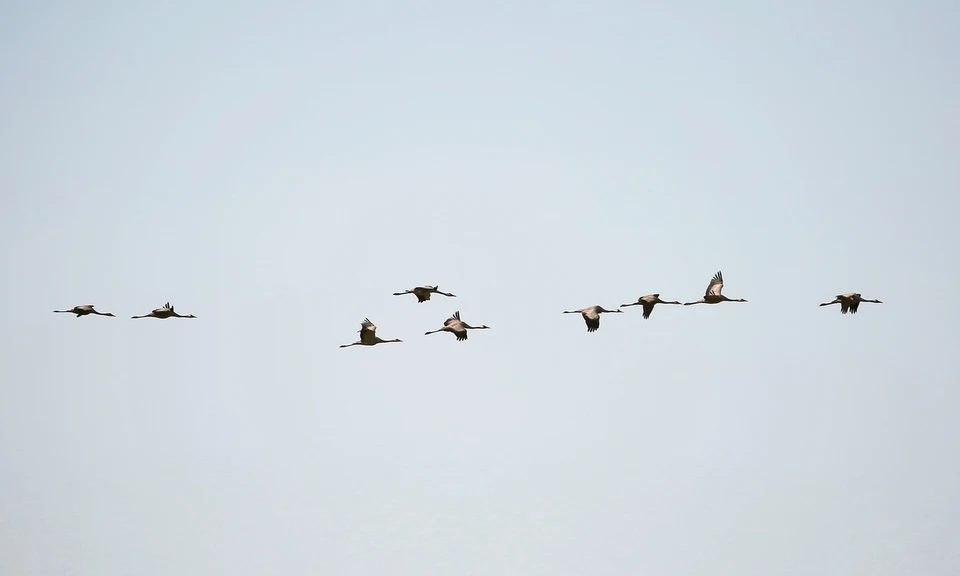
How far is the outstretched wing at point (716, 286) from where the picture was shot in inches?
2793

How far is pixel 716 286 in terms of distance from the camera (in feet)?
235

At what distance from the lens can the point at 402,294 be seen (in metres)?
70.1

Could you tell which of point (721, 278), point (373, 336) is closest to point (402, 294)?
point (373, 336)

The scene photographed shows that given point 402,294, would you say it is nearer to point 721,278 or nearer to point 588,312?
point 588,312

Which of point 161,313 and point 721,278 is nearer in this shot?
point 161,313

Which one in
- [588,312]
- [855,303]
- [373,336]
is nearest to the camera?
[588,312]

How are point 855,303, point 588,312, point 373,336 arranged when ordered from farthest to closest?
point 373,336 < point 855,303 < point 588,312

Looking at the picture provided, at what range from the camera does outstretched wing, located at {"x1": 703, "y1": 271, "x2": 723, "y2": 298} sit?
70938 mm

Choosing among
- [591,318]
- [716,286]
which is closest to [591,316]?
[591,318]

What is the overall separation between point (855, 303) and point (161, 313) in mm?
37307

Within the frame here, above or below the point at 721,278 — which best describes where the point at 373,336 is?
below

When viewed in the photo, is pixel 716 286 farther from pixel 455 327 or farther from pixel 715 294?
pixel 455 327

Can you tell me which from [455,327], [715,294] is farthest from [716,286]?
[455,327]

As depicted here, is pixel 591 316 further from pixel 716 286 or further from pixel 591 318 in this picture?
pixel 716 286
